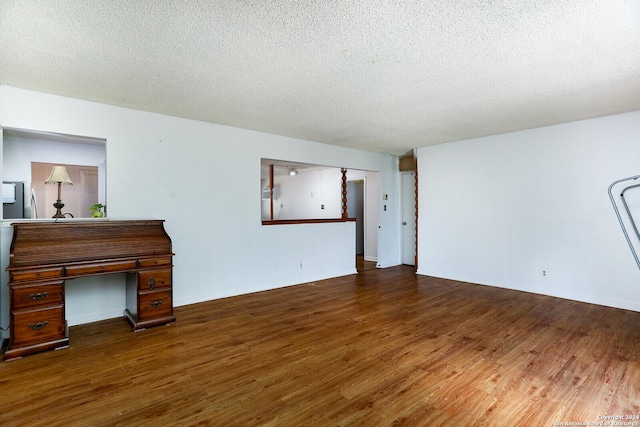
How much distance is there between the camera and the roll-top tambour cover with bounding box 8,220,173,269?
2.76 meters

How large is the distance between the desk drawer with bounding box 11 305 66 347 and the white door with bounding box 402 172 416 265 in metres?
5.88

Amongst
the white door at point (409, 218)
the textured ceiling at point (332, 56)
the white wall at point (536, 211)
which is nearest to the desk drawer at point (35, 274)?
the textured ceiling at point (332, 56)

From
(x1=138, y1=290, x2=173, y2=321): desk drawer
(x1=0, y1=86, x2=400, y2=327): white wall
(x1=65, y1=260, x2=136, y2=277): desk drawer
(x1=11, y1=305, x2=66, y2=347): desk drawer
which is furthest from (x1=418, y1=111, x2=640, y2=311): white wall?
(x1=11, y1=305, x2=66, y2=347): desk drawer

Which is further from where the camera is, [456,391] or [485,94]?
[485,94]

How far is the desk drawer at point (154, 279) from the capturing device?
10.7 ft

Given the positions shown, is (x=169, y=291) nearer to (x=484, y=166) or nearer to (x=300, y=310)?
(x=300, y=310)

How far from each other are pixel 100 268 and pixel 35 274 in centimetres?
47

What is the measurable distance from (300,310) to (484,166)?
12.5 feet

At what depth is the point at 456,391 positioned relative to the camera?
84.4 inches

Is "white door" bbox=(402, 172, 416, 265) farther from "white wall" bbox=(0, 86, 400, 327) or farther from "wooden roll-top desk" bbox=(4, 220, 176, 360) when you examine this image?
"wooden roll-top desk" bbox=(4, 220, 176, 360)

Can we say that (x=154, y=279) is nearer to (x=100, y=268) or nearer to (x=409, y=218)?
(x=100, y=268)

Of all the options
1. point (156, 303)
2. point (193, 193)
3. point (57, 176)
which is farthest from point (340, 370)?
point (57, 176)

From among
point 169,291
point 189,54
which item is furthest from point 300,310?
point 189,54

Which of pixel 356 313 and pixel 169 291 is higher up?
pixel 169 291
